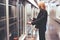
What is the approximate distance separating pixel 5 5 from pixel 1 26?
1.35ft

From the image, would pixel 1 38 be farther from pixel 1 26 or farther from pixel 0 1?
pixel 0 1

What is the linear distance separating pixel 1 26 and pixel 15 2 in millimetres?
1273

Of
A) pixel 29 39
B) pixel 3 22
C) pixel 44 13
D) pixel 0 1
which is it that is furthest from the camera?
pixel 29 39

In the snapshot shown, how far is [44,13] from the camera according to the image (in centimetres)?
348

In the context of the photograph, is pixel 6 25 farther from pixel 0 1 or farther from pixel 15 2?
pixel 15 2

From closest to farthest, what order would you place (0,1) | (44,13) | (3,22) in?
(0,1) → (3,22) → (44,13)

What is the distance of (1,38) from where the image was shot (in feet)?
7.82

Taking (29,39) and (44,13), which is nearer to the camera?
(44,13)

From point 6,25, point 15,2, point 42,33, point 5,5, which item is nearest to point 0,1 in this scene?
point 5,5

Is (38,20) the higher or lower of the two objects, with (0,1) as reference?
lower

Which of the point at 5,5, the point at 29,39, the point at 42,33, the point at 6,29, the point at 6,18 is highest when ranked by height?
the point at 5,5

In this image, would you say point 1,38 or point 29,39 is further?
point 29,39

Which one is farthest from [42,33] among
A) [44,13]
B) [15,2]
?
[15,2]

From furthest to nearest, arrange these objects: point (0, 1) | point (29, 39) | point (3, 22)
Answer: point (29, 39) → point (3, 22) → point (0, 1)
